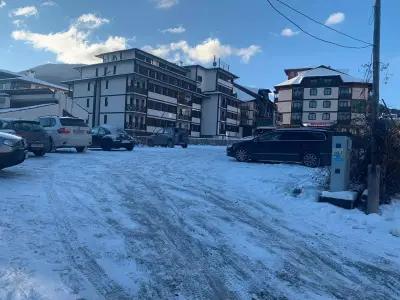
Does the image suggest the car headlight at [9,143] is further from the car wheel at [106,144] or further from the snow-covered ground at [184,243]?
the car wheel at [106,144]

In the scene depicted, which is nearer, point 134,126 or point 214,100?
point 134,126

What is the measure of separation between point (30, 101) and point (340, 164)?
2052 inches

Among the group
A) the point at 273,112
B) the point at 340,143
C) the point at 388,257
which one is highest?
the point at 273,112

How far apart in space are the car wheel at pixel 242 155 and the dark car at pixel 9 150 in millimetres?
10269

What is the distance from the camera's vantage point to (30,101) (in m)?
54.5

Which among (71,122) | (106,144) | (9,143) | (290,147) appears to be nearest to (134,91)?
(106,144)

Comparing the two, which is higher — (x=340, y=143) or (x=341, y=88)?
(x=341, y=88)

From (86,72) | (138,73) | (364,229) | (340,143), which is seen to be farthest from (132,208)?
(86,72)

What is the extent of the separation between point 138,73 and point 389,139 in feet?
171

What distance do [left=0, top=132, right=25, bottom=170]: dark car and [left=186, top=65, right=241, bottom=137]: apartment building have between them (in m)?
65.5

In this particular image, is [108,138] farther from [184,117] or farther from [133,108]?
[184,117]

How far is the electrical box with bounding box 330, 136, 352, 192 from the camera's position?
9.46m

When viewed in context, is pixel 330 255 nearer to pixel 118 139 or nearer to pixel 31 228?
pixel 31 228

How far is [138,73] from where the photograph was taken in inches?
2329
